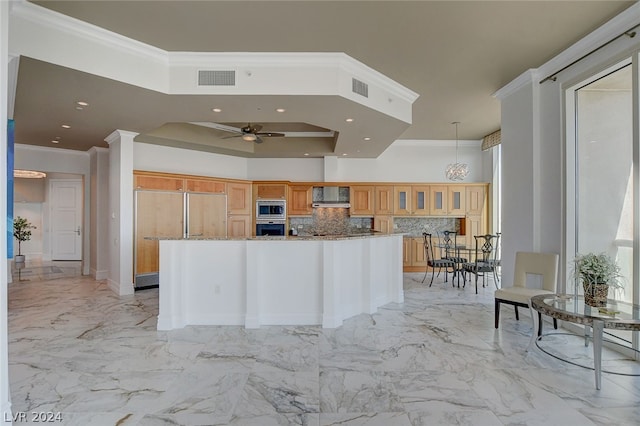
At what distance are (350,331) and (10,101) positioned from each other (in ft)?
14.4

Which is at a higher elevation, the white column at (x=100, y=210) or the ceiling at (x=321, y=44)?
the ceiling at (x=321, y=44)

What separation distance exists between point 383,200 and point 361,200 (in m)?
0.54

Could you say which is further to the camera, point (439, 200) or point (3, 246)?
point (439, 200)

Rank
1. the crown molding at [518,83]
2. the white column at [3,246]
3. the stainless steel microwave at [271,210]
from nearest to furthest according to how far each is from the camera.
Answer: the white column at [3,246], the crown molding at [518,83], the stainless steel microwave at [271,210]

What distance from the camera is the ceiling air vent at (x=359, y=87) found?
397cm

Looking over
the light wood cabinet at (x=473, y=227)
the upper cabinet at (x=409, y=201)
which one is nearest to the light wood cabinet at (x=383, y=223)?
the upper cabinet at (x=409, y=201)

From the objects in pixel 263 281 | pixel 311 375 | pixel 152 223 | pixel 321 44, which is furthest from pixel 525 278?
pixel 152 223

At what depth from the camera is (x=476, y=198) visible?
7.98 meters

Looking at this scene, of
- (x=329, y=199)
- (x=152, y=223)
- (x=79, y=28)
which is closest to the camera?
(x=79, y=28)

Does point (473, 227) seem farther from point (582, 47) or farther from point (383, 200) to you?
point (582, 47)

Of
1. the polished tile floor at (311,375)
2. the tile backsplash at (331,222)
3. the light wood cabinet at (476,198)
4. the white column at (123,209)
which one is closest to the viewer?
the polished tile floor at (311,375)

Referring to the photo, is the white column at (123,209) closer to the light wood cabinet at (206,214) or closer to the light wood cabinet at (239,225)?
the light wood cabinet at (206,214)

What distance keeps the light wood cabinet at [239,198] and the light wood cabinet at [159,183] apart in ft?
3.76

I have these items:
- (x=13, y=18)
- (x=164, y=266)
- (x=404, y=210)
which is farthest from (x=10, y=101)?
(x=404, y=210)
